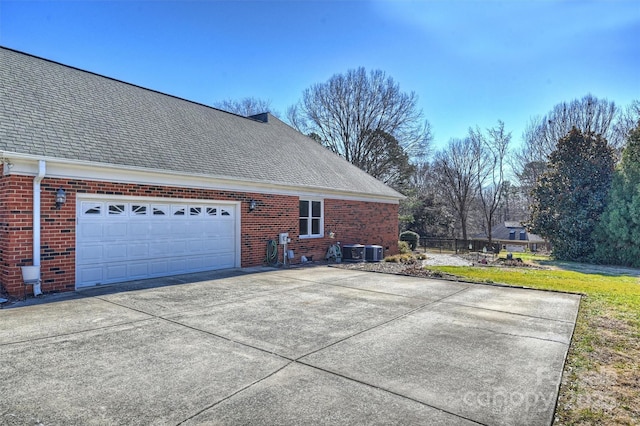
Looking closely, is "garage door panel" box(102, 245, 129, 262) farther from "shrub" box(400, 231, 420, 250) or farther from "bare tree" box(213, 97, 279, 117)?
"bare tree" box(213, 97, 279, 117)

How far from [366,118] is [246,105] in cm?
1359

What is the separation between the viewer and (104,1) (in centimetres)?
1074

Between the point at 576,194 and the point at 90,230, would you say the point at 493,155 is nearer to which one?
the point at 576,194

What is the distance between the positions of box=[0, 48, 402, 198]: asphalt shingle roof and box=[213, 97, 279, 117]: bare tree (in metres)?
23.2

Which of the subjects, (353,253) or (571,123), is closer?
(353,253)

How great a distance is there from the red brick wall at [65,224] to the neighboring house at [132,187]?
21 mm

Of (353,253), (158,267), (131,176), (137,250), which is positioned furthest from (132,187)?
(353,253)

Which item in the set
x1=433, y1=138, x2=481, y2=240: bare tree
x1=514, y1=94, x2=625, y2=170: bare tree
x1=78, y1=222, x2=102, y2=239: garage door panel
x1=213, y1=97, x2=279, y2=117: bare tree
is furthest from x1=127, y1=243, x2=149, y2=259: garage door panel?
x1=433, y1=138, x2=481, y2=240: bare tree

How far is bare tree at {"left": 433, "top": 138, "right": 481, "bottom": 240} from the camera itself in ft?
122

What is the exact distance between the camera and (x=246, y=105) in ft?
130

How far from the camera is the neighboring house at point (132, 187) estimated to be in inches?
307

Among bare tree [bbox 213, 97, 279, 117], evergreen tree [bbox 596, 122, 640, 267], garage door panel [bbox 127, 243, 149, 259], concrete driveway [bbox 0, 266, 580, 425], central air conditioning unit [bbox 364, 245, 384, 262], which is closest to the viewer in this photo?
concrete driveway [bbox 0, 266, 580, 425]

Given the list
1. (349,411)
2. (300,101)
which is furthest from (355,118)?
(349,411)

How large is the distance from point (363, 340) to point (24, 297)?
6779 millimetres
